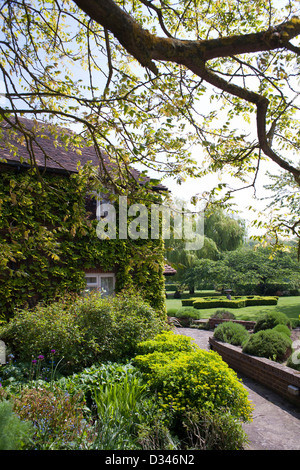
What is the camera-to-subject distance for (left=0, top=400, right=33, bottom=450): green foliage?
2758mm

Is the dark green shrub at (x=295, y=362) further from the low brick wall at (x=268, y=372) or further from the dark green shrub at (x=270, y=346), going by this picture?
the dark green shrub at (x=270, y=346)

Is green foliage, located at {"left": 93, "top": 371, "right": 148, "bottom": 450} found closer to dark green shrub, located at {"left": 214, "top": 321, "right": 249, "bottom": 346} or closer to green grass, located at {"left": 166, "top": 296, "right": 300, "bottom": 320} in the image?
dark green shrub, located at {"left": 214, "top": 321, "right": 249, "bottom": 346}

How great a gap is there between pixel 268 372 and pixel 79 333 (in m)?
4.51

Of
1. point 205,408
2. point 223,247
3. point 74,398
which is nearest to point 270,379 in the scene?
point 205,408

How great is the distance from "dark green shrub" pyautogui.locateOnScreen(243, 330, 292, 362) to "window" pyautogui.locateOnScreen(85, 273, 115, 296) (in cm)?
449

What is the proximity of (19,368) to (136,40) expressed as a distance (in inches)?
205

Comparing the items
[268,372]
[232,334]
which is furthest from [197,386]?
[232,334]

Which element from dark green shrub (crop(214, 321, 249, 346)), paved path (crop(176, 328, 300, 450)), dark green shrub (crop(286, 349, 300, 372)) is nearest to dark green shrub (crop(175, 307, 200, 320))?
dark green shrub (crop(214, 321, 249, 346))

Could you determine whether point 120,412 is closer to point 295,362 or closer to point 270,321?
point 295,362

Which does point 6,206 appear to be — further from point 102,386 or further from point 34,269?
point 102,386

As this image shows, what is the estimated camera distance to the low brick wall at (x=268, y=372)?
22.4 ft

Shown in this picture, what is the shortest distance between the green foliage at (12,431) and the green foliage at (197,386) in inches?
67.2

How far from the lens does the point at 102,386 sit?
15.8ft

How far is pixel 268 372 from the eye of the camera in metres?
7.78
